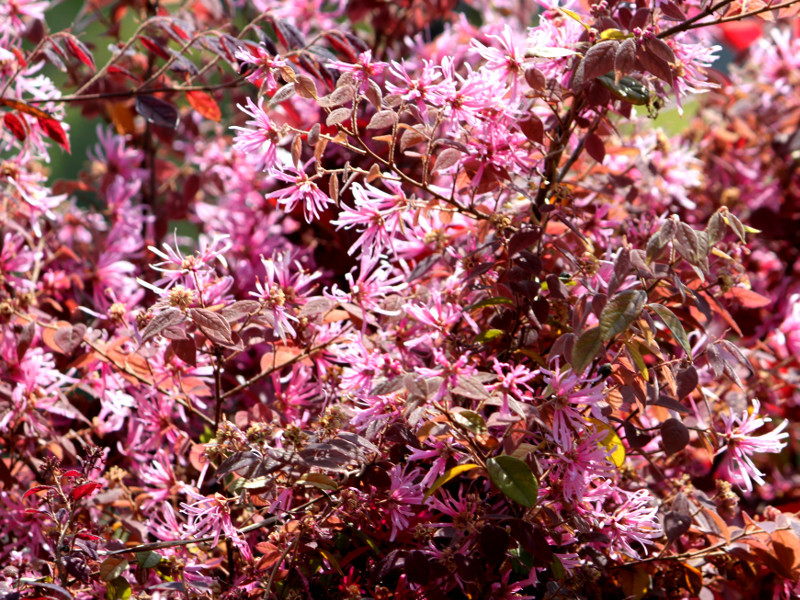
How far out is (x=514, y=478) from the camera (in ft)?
2.06

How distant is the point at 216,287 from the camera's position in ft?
2.75

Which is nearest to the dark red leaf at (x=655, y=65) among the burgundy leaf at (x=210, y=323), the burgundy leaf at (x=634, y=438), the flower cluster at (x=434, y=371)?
the flower cluster at (x=434, y=371)

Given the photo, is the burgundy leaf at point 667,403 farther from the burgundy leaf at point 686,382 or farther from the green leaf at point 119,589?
the green leaf at point 119,589

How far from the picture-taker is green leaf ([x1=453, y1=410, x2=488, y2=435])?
2.10 ft

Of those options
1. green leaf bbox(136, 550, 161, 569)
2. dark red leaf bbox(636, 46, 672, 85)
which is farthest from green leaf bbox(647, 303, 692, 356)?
green leaf bbox(136, 550, 161, 569)

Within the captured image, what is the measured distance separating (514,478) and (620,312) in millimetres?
158

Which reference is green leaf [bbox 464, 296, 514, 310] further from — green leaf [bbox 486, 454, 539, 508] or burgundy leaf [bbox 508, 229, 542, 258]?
green leaf [bbox 486, 454, 539, 508]

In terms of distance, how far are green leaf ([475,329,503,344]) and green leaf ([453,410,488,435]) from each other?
0.58ft

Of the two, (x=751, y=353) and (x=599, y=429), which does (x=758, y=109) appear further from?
(x=599, y=429)

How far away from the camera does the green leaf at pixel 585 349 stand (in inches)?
23.5

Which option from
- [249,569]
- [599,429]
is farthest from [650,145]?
[249,569]

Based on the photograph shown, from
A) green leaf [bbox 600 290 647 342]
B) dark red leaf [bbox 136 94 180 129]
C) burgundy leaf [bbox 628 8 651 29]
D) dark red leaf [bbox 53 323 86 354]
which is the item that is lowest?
dark red leaf [bbox 53 323 86 354]

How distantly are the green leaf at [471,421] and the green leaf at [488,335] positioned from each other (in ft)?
0.58

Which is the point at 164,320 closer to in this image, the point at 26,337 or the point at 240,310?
the point at 240,310
